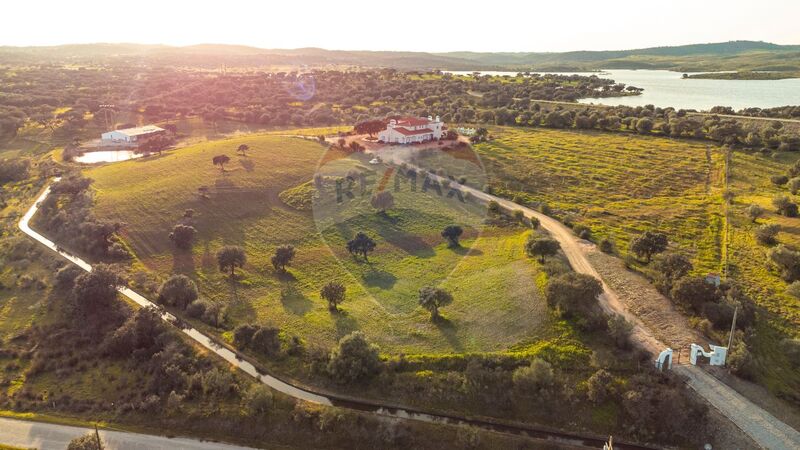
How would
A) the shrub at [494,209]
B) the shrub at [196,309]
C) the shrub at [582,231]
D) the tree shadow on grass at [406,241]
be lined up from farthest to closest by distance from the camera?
the shrub at [494,209] → the shrub at [582,231] → the tree shadow on grass at [406,241] → the shrub at [196,309]

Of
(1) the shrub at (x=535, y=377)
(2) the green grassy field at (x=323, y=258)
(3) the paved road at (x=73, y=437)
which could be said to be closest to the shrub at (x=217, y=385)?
(3) the paved road at (x=73, y=437)

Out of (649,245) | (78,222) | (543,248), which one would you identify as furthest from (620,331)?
(78,222)

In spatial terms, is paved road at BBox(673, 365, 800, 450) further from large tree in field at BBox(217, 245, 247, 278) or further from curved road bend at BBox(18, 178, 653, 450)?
large tree in field at BBox(217, 245, 247, 278)

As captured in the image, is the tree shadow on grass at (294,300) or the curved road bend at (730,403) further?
the tree shadow on grass at (294,300)

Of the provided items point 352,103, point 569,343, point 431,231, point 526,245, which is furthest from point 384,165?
point 352,103

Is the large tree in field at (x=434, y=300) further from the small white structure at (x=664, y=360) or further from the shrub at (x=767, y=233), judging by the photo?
the shrub at (x=767, y=233)

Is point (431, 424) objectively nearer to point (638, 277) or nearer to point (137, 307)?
point (638, 277)
